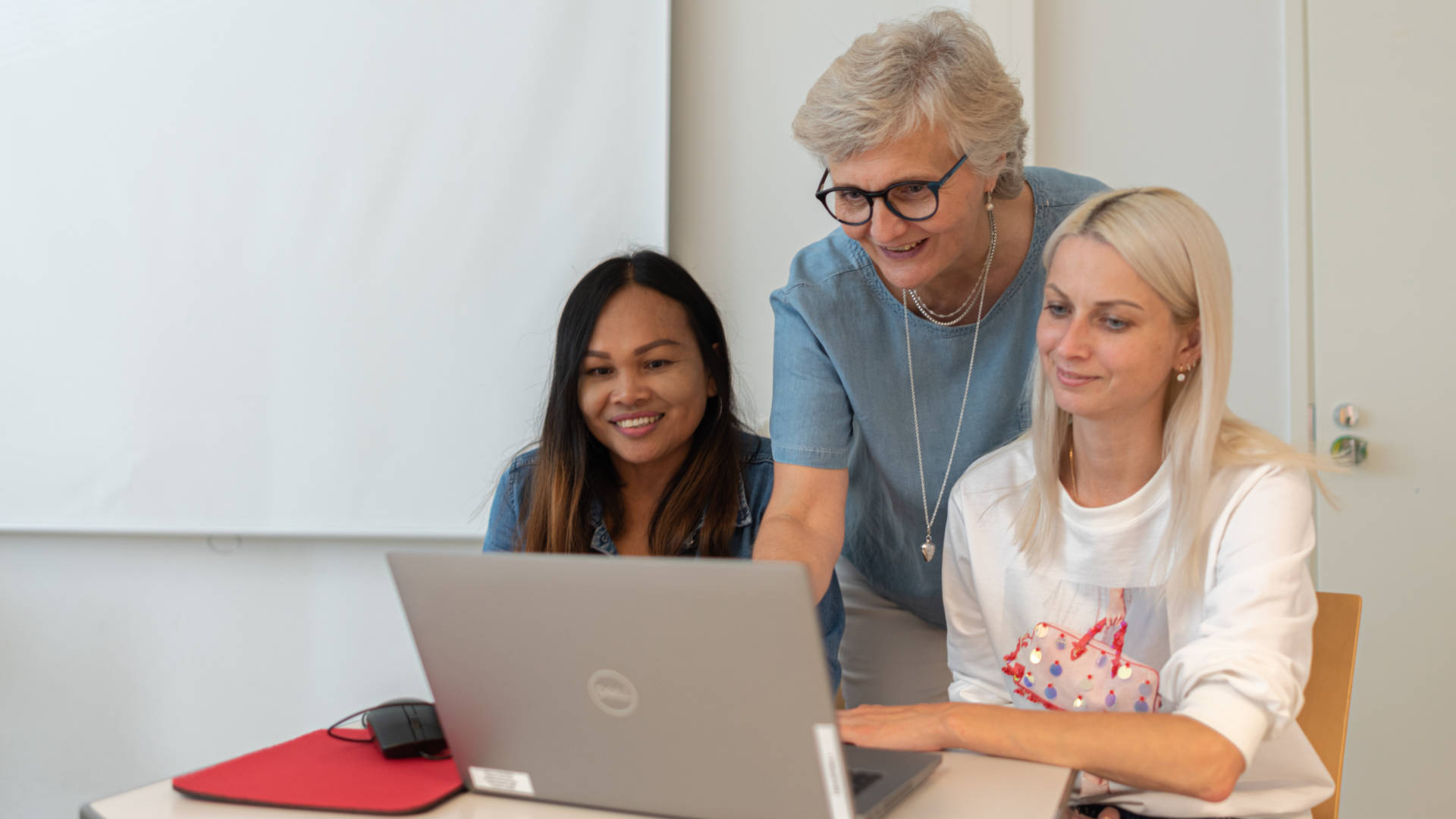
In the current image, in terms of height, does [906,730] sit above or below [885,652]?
above

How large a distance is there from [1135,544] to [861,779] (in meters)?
0.53

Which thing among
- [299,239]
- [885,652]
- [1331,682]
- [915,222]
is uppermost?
[299,239]

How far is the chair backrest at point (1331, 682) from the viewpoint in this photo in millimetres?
1129

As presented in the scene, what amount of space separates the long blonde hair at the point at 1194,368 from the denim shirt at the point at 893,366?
0.23 m

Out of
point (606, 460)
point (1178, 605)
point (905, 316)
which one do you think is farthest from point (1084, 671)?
point (606, 460)

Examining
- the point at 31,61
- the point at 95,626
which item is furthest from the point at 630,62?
the point at 95,626

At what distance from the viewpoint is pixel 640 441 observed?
62.8 inches

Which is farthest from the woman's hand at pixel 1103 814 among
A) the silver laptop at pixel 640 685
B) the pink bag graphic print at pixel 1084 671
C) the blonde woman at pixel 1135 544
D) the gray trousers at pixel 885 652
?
the gray trousers at pixel 885 652

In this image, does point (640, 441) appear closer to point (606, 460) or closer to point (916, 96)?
point (606, 460)

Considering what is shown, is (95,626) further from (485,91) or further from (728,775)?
(728,775)

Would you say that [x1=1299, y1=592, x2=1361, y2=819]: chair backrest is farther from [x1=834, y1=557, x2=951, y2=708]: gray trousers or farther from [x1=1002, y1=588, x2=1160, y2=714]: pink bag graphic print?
[x1=834, y1=557, x2=951, y2=708]: gray trousers

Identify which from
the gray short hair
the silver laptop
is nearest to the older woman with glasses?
the gray short hair

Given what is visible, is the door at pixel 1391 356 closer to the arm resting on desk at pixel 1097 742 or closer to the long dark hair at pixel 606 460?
the long dark hair at pixel 606 460

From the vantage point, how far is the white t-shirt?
0.92 m
